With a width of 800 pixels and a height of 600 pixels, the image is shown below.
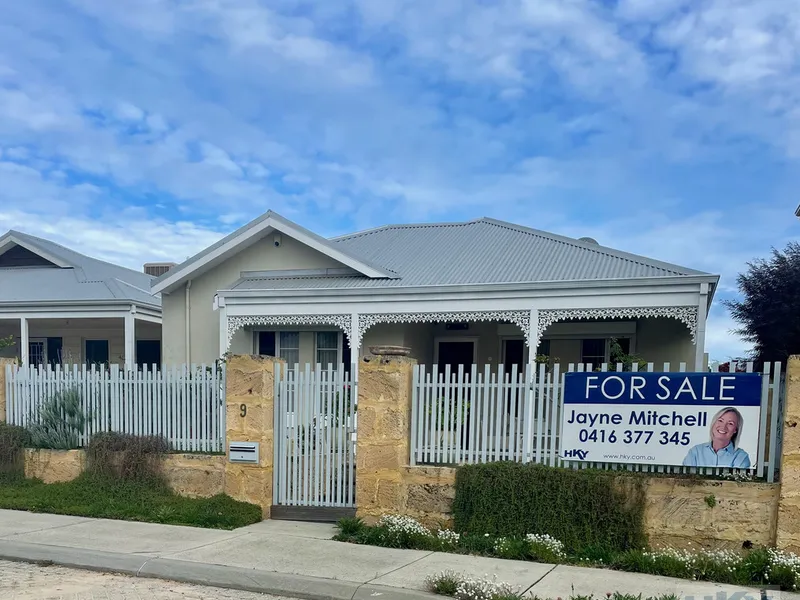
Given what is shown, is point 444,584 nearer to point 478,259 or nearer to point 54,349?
point 478,259

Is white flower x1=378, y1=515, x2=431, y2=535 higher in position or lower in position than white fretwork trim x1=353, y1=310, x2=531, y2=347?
lower

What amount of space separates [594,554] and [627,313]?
5984 millimetres

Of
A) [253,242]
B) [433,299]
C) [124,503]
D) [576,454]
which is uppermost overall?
[253,242]

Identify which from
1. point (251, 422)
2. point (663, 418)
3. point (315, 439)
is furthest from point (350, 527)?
point (663, 418)

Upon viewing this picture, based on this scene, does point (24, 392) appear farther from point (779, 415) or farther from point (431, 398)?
point (779, 415)

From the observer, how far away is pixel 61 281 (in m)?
18.0

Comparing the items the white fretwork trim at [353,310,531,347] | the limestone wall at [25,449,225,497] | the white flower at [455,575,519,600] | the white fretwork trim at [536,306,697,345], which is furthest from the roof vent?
the white flower at [455,575,519,600]

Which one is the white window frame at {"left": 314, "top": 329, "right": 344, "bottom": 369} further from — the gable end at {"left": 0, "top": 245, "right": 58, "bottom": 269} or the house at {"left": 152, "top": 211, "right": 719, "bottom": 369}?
the gable end at {"left": 0, "top": 245, "right": 58, "bottom": 269}

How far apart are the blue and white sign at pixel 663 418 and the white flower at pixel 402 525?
5.96 feet

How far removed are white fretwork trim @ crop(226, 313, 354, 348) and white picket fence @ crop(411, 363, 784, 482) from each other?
17.3 feet

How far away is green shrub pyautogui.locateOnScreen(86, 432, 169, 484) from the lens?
29.0 feet

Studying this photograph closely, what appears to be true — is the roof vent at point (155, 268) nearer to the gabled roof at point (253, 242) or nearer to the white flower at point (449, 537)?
the gabled roof at point (253, 242)

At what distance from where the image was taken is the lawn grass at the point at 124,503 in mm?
8016

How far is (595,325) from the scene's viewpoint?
45.2 feet
